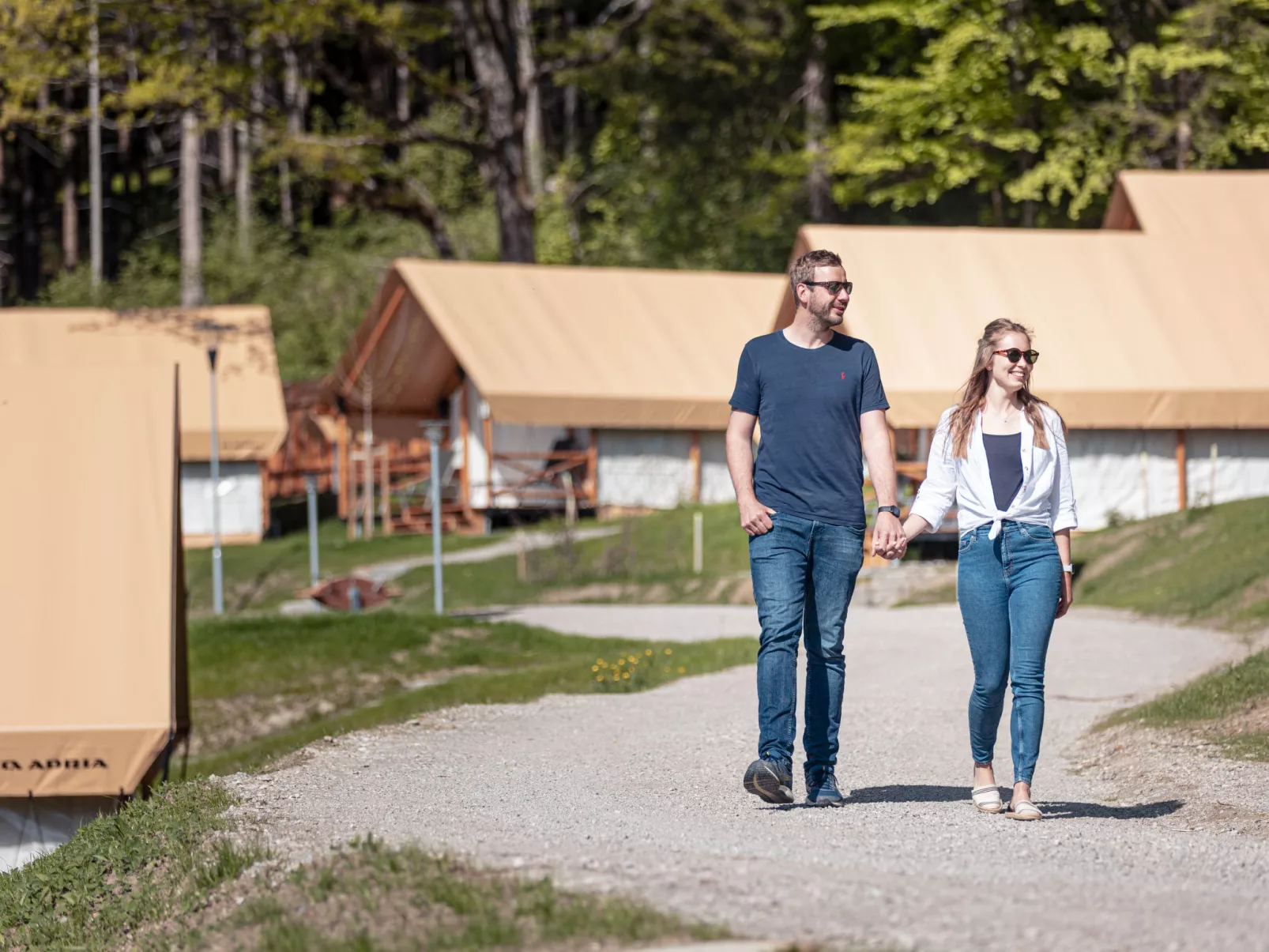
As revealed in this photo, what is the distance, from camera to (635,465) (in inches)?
1234

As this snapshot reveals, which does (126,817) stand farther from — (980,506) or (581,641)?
(581,641)

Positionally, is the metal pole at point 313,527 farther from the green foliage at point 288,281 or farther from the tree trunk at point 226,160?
the tree trunk at point 226,160

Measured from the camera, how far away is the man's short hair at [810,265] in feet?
23.1

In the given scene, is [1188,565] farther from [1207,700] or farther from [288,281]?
[288,281]

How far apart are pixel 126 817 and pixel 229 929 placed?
2441 millimetres

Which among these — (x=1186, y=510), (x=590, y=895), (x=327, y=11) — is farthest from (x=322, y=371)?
(x=590, y=895)

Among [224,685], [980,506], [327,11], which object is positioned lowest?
[224,685]

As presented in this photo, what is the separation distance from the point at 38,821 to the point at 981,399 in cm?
680

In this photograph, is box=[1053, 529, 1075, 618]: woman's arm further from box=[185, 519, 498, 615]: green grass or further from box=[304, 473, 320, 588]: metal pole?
box=[304, 473, 320, 588]: metal pole

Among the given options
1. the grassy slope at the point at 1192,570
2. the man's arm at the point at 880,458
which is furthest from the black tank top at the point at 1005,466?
the grassy slope at the point at 1192,570

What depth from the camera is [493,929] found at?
495 cm

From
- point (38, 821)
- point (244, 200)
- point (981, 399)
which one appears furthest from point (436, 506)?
point (244, 200)

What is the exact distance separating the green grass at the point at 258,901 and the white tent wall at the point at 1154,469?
1955 cm

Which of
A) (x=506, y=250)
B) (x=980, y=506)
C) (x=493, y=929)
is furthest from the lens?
(x=506, y=250)
